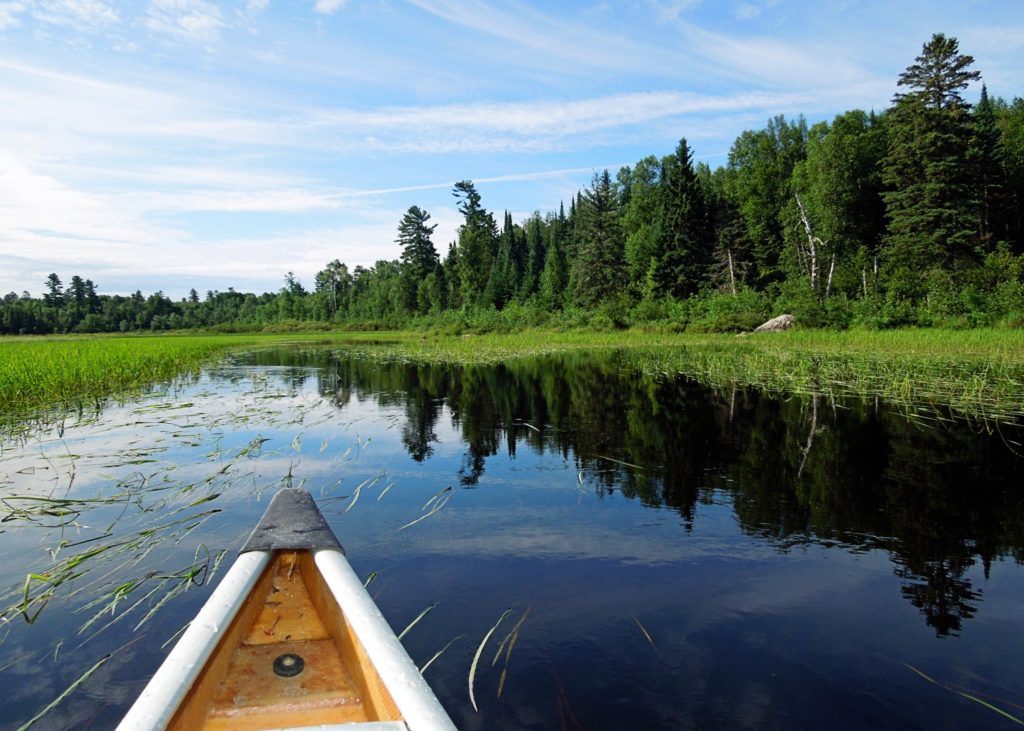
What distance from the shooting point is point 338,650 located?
2.89 m

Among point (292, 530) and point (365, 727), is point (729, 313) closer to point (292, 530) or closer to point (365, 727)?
point (292, 530)

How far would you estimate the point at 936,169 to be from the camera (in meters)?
31.5

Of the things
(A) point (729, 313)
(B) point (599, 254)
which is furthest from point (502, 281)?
(A) point (729, 313)

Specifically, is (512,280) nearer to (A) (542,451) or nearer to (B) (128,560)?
(A) (542,451)

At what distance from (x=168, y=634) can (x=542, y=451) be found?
5.50 meters

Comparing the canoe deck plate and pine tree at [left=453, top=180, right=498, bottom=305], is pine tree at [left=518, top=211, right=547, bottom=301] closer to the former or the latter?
pine tree at [left=453, top=180, right=498, bottom=305]

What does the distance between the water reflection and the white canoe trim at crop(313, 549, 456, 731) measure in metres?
3.38

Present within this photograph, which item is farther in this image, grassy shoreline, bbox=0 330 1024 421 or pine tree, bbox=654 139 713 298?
pine tree, bbox=654 139 713 298

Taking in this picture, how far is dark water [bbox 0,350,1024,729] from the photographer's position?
297cm

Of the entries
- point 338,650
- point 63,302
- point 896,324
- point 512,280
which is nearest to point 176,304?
point 63,302

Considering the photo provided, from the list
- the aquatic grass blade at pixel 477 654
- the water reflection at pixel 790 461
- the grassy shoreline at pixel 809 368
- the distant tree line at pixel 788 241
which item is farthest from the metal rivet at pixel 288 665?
the distant tree line at pixel 788 241

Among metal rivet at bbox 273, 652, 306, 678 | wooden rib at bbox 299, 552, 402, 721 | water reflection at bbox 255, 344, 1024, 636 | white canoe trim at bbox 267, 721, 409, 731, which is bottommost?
water reflection at bbox 255, 344, 1024, 636

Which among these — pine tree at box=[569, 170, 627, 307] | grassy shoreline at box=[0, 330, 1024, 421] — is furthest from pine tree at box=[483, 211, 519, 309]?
grassy shoreline at box=[0, 330, 1024, 421]

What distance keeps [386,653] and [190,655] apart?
754 mm
